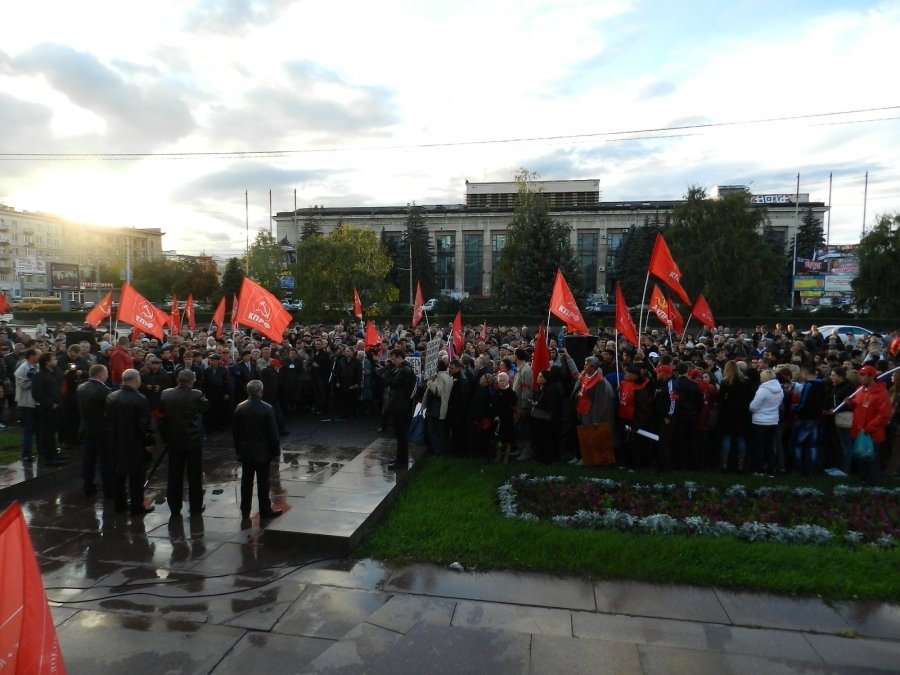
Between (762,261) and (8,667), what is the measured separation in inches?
1773

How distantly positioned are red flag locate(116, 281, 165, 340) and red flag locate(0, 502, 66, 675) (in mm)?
12220

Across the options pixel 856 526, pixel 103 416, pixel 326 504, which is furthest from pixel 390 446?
pixel 856 526

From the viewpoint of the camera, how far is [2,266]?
313 ft

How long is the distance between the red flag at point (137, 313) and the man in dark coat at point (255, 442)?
7.52 m

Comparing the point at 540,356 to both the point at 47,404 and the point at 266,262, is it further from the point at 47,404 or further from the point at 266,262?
the point at 266,262

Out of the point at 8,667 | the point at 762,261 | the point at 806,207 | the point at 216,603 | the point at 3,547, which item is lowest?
the point at 216,603

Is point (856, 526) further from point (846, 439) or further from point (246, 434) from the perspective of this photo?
point (246, 434)

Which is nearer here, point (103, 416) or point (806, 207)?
point (103, 416)

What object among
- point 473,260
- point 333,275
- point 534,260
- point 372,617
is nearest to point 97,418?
point 372,617

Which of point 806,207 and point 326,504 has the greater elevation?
point 806,207

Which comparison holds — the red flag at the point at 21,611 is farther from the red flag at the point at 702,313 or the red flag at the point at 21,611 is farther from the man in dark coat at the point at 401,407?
the red flag at the point at 702,313

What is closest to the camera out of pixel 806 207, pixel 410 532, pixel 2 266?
pixel 410 532

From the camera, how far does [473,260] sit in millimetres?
84438

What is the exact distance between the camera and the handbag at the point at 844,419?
8.63m
